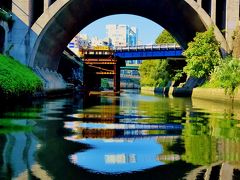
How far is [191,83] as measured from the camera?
2680 inches

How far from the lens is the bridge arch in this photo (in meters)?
52.7

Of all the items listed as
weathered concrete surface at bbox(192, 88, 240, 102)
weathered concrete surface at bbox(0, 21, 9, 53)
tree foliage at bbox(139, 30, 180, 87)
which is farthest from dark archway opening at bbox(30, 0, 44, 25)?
tree foliage at bbox(139, 30, 180, 87)

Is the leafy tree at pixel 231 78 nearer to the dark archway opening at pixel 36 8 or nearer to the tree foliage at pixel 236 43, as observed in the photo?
the tree foliage at pixel 236 43

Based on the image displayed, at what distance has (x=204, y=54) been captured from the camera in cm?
5597

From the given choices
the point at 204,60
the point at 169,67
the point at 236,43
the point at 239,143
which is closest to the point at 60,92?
the point at 204,60

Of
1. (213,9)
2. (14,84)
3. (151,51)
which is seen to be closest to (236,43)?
(213,9)

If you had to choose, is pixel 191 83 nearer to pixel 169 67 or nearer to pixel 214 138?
pixel 169 67

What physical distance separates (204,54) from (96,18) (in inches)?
688

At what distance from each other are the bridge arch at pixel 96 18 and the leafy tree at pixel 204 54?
3.60ft

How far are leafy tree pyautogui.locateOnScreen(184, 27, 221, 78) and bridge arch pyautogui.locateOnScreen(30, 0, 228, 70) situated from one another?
1096 millimetres

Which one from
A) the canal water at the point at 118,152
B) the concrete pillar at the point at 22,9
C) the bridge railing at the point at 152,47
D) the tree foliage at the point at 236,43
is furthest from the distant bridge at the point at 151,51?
the canal water at the point at 118,152

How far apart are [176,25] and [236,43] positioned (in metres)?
14.4

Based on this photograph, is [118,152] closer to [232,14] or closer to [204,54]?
[232,14]

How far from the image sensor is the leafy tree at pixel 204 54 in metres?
53.6
